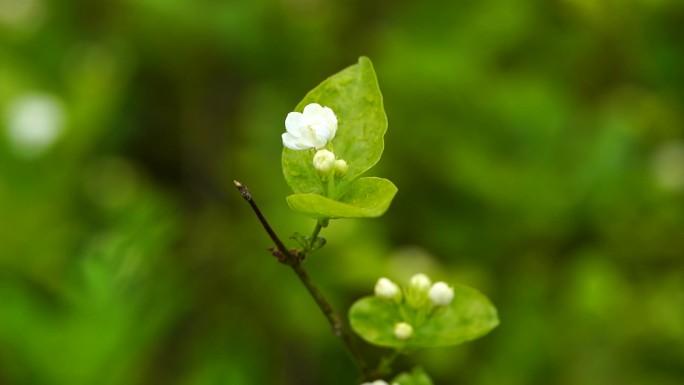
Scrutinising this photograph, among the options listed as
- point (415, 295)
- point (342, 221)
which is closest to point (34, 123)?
point (342, 221)

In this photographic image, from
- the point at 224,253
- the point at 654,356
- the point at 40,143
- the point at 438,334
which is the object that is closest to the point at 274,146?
the point at 224,253

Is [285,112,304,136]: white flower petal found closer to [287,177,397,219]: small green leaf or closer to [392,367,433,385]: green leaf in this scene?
[287,177,397,219]: small green leaf

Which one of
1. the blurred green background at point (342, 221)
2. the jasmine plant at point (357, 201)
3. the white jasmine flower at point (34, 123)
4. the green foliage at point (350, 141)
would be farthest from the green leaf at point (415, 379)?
the white jasmine flower at point (34, 123)

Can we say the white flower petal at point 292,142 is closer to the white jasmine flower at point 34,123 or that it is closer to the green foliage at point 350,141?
the green foliage at point 350,141

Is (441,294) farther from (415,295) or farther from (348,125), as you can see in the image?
(348,125)

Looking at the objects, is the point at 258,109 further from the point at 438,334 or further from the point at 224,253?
the point at 438,334

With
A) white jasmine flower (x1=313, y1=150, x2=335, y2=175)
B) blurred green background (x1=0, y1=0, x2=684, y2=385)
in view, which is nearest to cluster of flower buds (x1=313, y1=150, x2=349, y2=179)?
white jasmine flower (x1=313, y1=150, x2=335, y2=175)
